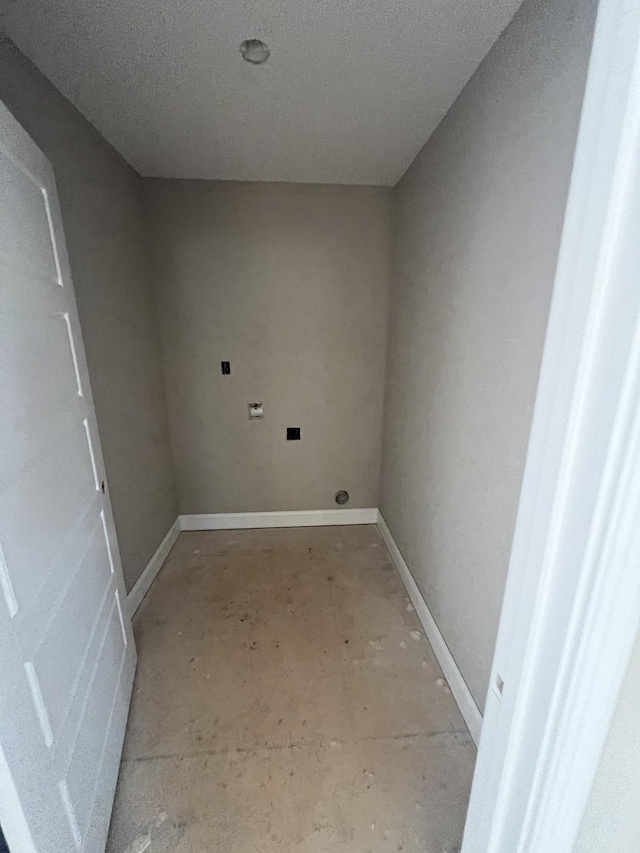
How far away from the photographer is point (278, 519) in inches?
116

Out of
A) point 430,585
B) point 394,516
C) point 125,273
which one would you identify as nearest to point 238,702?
point 430,585

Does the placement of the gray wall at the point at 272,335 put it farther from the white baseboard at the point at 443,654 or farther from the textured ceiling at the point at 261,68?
the white baseboard at the point at 443,654

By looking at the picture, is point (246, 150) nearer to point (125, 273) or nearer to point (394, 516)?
point (125, 273)

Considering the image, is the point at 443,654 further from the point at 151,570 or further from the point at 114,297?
the point at 114,297

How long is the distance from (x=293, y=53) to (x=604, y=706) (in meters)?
1.87

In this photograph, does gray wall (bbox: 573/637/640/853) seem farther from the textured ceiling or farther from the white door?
the textured ceiling

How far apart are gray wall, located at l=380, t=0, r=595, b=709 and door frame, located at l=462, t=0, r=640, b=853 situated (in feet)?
2.11

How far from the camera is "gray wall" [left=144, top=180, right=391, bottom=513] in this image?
2.41 metres

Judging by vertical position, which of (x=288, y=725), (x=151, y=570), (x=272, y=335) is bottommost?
(x=288, y=725)

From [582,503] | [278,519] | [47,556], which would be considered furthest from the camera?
[278,519]

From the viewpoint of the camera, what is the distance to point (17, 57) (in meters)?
1.28

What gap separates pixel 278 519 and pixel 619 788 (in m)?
2.47

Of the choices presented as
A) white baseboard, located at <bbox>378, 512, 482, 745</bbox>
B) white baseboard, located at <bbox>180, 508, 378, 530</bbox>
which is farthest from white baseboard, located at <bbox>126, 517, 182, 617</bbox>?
white baseboard, located at <bbox>378, 512, 482, 745</bbox>

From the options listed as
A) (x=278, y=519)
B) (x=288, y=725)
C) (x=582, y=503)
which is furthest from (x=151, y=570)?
(x=582, y=503)
